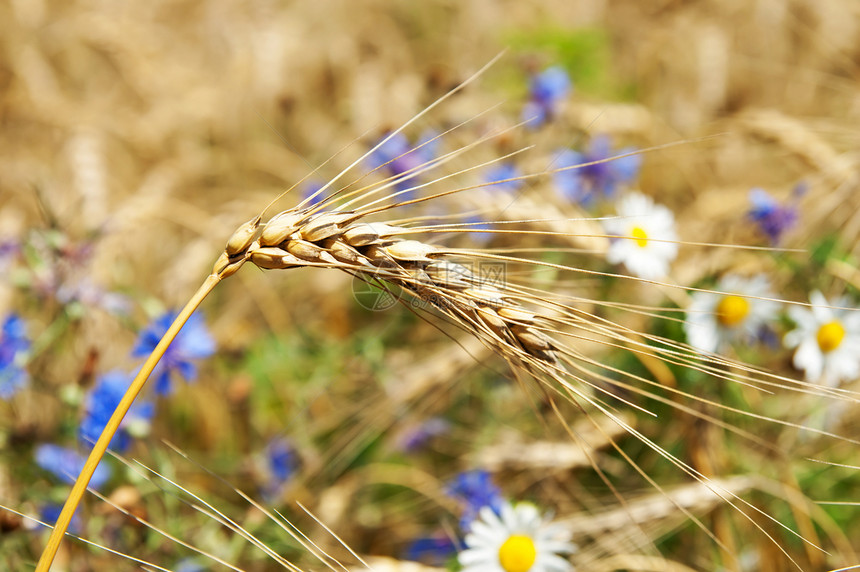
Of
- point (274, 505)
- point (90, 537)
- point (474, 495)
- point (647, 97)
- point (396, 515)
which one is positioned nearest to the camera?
point (90, 537)

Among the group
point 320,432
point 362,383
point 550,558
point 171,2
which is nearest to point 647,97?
point 362,383

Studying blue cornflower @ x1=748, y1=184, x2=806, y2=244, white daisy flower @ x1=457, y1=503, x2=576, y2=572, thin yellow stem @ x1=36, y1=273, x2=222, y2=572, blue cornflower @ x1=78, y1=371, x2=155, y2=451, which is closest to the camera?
thin yellow stem @ x1=36, y1=273, x2=222, y2=572

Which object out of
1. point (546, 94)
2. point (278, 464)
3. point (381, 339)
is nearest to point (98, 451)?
→ point (278, 464)

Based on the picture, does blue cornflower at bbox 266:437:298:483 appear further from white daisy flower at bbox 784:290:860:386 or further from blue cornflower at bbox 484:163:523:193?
white daisy flower at bbox 784:290:860:386

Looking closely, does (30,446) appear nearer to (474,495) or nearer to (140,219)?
(140,219)

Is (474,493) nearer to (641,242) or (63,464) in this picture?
(641,242)

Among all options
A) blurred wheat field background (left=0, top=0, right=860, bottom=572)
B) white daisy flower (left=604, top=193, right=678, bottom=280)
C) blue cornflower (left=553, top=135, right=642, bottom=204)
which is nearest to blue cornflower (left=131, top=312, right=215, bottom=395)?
blurred wheat field background (left=0, top=0, right=860, bottom=572)

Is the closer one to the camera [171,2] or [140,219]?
[140,219]
